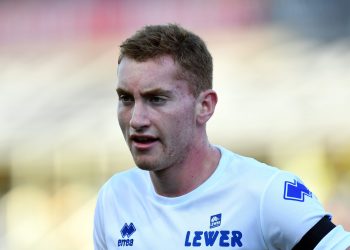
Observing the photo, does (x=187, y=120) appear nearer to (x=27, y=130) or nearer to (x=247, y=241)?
(x=247, y=241)

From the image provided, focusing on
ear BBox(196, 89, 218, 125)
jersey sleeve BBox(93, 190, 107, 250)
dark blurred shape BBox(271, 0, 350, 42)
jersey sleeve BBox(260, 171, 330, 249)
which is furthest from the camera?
dark blurred shape BBox(271, 0, 350, 42)

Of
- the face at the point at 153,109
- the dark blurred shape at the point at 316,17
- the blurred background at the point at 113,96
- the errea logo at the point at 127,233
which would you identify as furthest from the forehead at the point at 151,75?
the dark blurred shape at the point at 316,17

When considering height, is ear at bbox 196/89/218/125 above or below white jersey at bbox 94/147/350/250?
above

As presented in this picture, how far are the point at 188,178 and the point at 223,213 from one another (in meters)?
0.21

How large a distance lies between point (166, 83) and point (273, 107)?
20.0ft

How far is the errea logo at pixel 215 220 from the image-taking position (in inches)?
122

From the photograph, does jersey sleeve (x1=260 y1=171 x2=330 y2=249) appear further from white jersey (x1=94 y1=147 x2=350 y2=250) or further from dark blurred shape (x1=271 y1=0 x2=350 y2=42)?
dark blurred shape (x1=271 y1=0 x2=350 y2=42)

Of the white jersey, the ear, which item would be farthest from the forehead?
the white jersey

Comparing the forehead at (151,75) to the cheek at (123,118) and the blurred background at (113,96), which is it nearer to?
the cheek at (123,118)

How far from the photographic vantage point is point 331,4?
8.73 m

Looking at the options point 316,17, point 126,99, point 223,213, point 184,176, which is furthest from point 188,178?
point 316,17

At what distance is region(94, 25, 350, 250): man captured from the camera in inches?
116

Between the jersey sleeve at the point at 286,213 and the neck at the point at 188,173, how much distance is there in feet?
1.00

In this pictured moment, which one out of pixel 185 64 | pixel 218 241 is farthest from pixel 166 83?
pixel 218 241
